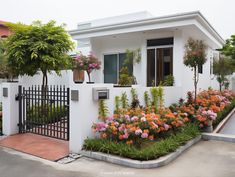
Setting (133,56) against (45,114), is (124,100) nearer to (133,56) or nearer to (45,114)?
(45,114)

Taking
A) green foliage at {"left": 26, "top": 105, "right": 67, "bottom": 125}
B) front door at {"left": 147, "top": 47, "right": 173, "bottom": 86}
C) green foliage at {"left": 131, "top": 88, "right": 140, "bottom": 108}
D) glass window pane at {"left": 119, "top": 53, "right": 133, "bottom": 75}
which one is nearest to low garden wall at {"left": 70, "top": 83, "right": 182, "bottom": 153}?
green foliage at {"left": 26, "top": 105, "right": 67, "bottom": 125}

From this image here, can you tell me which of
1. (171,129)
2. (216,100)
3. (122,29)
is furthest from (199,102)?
(122,29)

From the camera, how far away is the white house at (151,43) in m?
9.22

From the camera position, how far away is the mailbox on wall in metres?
5.36

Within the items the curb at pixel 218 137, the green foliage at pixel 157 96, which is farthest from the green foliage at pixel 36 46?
the curb at pixel 218 137

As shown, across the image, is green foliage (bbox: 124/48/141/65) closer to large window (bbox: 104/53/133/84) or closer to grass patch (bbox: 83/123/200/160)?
large window (bbox: 104/53/133/84)

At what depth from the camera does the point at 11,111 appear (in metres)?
6.87

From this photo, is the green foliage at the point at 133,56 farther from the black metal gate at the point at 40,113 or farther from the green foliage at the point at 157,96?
the black metal gate at the point at 40,113

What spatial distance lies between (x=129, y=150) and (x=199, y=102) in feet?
15.6

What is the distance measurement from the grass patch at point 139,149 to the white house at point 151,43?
4.72 metres

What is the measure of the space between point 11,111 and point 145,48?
647 centimetres

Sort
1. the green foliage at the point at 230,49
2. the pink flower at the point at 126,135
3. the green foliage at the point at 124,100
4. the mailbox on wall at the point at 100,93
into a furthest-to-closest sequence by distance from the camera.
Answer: the green foliage at the point at 230,49 → the green foliage at the point at 124,100 → the mailbox on wall at the point at 100,93 → the pink flower at the point at 126,135

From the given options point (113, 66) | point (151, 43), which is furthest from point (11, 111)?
point (151, 43)

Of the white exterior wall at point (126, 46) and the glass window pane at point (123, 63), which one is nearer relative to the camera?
the white exterior wall at point (126, 46)
